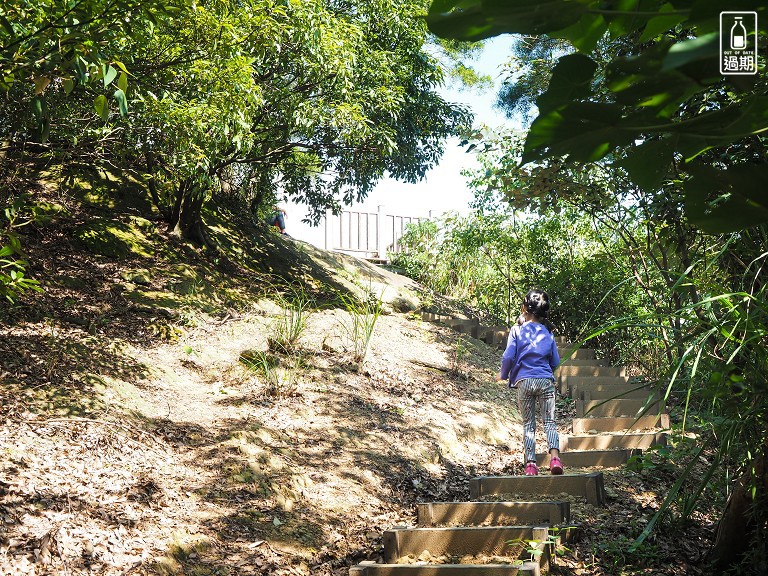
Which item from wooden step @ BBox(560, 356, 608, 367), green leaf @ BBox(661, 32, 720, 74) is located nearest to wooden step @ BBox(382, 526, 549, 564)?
green leaf @ BBox(661, 32, 720, 74)

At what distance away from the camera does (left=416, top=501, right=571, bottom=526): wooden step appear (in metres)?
3.96

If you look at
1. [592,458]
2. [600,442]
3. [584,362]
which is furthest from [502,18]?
[584,362]

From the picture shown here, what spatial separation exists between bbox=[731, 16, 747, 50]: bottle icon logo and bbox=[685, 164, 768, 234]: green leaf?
0.11m

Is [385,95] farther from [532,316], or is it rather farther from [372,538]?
[372,538]

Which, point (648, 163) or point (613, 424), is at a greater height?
point (648, 163)

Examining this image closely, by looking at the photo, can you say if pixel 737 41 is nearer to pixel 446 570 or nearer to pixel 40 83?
pixel 40 83

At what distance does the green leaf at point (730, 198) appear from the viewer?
2.11 ft

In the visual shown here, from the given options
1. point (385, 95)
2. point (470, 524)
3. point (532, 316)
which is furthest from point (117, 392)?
point (385, 95)

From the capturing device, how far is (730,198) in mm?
677

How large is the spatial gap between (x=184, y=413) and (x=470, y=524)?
2.40 m

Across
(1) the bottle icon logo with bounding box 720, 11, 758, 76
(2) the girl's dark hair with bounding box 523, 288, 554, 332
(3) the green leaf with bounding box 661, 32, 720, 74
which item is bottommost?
(2) the girl's dark hair with bounding box 523, 288, 554, 332

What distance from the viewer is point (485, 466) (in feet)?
19.4

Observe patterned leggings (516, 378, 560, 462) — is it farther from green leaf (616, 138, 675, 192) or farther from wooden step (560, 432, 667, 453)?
green leaf (616, 138, 675, 192)

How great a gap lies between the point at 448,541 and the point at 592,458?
211cm
